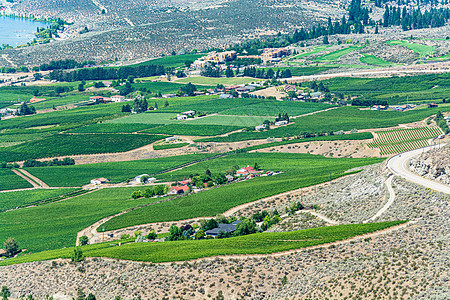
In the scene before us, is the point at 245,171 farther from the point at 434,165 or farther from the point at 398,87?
the point at 398,87

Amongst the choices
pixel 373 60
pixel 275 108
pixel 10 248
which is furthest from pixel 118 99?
pixel 10 248

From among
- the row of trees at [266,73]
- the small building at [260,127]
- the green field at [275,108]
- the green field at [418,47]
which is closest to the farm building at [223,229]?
the small building at [260,127]

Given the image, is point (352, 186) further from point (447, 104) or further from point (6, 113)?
point (6, 113)

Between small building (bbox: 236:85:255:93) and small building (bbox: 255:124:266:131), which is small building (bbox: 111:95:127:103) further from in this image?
small building (bbox: 255:124:266:131)

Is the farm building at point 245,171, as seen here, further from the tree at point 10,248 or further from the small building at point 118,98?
the small building at point 118,98

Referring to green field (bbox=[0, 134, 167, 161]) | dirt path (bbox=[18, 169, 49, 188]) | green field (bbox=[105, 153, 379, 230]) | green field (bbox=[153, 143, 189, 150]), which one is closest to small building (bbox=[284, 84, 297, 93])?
green field (bbox=[0, 134, 167, 161])

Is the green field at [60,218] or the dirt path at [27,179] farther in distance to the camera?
the dirt path at [27,179]
